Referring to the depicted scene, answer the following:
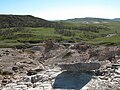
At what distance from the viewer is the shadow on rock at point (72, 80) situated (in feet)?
87.4

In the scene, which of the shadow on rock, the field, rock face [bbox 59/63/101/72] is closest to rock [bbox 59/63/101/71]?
rock face [bbox 59/63/101/72]

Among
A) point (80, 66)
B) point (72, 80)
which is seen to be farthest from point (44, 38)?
point (72, 80)

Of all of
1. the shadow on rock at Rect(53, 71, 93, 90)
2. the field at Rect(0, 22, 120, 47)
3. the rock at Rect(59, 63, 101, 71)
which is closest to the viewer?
the shadow on rock at Rect(53, 71, 93, 90)

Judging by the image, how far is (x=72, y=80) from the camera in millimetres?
27766

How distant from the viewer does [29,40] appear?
119 meters

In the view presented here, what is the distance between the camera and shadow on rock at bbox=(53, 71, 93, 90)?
87.4 ft

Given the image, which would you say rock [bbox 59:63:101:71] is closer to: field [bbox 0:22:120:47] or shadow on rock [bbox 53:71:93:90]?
shadow on rock [bbox 53:71:93:90]

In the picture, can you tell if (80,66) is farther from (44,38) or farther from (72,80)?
(44,38)

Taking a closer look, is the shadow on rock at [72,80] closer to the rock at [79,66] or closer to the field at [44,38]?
the rock at [79,66]

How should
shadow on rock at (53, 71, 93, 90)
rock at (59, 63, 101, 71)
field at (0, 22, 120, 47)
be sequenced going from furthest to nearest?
field at (0, 22, 120, 47) → rock at (59, 63, 101, 71) → shadow on rock at (53, 71, 93, 90)

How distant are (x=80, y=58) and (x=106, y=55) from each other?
23.9 feet

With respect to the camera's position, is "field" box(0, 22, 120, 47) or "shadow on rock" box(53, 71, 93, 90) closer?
"shadow on rock" box(53, 71, 93, 90)

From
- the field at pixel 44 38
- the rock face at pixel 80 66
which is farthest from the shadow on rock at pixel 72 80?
the field at pixel 44 38

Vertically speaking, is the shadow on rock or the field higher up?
Answer: the shadow on rock
